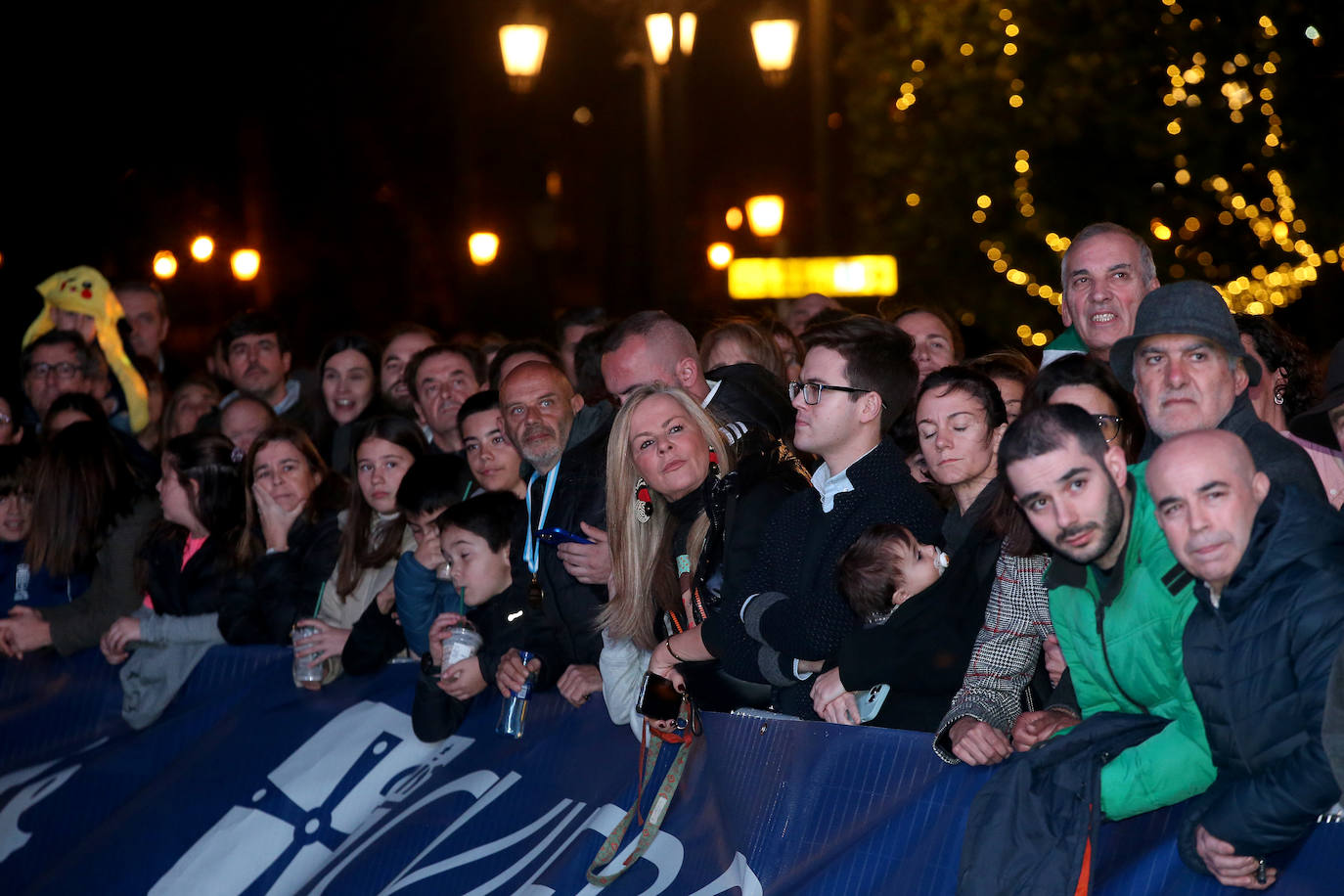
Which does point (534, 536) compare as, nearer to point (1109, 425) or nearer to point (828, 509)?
point (828, 509)

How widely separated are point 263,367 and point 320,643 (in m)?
3.81

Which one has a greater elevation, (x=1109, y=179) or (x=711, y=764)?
(x=1109, y=179)

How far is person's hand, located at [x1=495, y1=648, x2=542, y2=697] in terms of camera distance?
19.5ft

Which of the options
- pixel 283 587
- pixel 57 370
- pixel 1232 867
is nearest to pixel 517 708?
pixel 283 587

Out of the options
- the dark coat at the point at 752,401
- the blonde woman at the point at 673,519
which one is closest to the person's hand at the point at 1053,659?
the blonde woman at the point at 673,519

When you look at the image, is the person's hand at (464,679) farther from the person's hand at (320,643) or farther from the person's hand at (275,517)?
the person's hand at (275,517)

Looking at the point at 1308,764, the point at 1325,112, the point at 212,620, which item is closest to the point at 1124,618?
the point at 1308,764

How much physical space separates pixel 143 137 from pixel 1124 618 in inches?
672

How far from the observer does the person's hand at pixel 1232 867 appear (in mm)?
3414

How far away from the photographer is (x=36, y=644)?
835 centimetres

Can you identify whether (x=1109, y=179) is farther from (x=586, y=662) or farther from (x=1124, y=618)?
(x=1124, y=618)

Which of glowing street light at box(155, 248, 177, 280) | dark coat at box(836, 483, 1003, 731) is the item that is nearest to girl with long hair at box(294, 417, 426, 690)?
dark coat at box(836, 483, 1003, 731)

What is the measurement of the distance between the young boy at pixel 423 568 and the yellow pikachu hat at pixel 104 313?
4479 mm

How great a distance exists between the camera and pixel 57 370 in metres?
10.4
